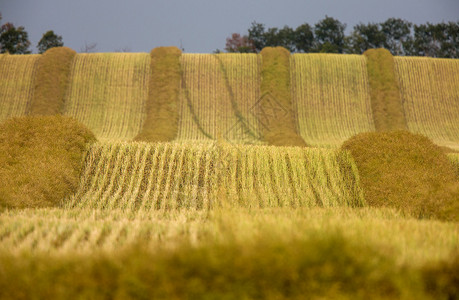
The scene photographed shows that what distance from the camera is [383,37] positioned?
29828 mm

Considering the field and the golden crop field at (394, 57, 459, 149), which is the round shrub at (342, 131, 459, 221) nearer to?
the field

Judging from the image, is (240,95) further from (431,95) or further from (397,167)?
(397,167)

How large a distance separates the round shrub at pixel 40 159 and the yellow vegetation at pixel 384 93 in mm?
12507

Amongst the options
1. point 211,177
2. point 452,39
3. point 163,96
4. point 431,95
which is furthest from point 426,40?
point 211,177

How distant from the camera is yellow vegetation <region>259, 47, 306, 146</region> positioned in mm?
15734

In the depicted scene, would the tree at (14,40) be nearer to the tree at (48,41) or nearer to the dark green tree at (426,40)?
the tree at (48,41)

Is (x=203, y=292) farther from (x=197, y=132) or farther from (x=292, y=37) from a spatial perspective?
(x=292, y=37)

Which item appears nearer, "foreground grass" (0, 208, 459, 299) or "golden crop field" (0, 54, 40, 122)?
"foreground grass" (0, 208, 459, 299)

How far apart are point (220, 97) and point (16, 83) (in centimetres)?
797

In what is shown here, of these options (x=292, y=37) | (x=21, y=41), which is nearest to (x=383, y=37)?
(x=292, y=37)

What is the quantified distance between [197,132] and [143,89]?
3037 mm

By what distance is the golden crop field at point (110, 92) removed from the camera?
16172mm

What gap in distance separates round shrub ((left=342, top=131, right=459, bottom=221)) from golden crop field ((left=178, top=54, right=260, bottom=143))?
909cm

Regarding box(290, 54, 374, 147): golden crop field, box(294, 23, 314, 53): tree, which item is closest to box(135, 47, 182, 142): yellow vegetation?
box(290, 54, 374, 147): golden crop field
